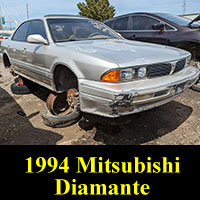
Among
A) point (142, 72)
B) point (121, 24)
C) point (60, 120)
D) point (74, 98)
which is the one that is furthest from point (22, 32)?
point (142, 72)

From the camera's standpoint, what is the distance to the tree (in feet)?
67.2

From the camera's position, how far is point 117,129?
2.48m

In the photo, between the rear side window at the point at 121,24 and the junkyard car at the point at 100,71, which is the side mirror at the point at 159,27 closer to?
the rear side window at the point at 121,24

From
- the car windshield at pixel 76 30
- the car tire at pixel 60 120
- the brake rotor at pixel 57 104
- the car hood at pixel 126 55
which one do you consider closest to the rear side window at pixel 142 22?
the car windshield at pixel 76 30

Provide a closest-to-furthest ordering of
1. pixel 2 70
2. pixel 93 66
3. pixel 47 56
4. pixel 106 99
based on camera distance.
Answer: pixel 106 99 < pixel 93 66 < pixel 47 56 < pixel 2 70

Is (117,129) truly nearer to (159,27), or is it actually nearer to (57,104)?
(57,104)

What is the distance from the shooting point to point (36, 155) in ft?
6.39

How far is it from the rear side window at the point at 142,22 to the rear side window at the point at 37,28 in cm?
244

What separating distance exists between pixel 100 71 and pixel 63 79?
Answer: 892mm

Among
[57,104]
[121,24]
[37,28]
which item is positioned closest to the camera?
[57,104]

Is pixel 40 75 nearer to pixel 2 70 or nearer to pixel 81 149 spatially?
pixel 81 149

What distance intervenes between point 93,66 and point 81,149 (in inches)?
38.1

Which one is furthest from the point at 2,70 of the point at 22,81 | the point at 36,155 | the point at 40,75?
the point at 36,155

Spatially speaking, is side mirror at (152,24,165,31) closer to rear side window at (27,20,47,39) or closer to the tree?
rear side window at (27,20,47,39)
